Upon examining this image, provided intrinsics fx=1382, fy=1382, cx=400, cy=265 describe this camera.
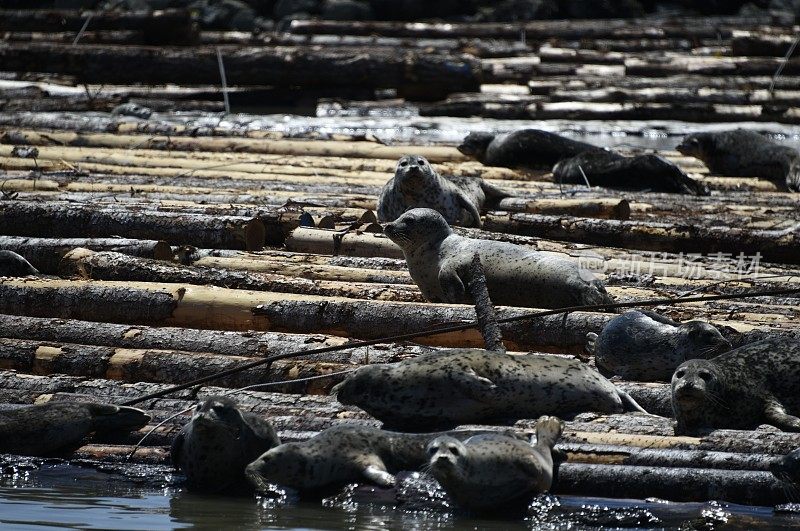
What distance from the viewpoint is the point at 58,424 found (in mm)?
5473

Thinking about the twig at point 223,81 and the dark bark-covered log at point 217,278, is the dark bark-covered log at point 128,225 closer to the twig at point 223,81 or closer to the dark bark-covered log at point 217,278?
the dark bark-covered log at point 217,278

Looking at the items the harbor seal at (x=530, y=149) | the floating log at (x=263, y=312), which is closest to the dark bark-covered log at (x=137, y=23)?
the harbor seal at (x=530, y=149)

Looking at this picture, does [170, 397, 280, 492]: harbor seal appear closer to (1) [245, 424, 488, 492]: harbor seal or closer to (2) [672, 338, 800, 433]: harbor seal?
(1) [245, 424, 488, 492]: harbor seal

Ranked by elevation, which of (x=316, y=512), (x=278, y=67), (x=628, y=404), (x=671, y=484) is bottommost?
(x=316, y=512)

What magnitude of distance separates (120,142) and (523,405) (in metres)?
6.70

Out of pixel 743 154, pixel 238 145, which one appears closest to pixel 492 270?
pixel 743 154

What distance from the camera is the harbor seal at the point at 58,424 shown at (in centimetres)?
547

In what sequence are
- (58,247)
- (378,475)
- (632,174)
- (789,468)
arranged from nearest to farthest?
(789,468) → (378,475) → (58,247) → (632,174)

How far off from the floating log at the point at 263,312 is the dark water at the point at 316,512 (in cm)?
145

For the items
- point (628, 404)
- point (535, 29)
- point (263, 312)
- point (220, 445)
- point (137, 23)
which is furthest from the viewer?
point (535, 29)

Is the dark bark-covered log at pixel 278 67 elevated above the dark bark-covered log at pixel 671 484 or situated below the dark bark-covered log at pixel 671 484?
above

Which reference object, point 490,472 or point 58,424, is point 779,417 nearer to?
point 490,472

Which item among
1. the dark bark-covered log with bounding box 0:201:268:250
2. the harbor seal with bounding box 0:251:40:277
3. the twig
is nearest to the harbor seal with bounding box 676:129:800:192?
the dark bark-covered log with bounding box 0:201:268:250

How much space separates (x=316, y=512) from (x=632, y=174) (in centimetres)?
573
